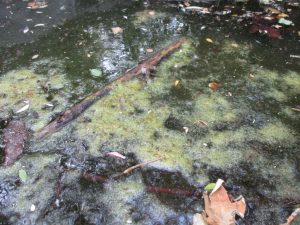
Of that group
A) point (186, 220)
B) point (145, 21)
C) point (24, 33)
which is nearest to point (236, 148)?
point (186, 220)

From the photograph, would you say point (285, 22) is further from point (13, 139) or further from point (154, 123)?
point (13, 139)

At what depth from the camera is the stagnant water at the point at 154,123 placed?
5.54 ft

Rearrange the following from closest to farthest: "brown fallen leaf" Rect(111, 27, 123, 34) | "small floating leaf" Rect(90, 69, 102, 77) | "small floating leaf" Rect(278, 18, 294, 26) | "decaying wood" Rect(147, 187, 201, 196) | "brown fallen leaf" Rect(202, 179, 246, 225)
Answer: "brown fallen leaf" Rect(202, 179, 246, 225) → "decaying wood" Rect(147, 187, 201, 196) → "small floating leaf" Rect(90, 69, 102, 77) → "brown fallen leaf" Rect(111, 27, 123, 34) → "small floating leaf" Rect(278, 18, 294, 26)

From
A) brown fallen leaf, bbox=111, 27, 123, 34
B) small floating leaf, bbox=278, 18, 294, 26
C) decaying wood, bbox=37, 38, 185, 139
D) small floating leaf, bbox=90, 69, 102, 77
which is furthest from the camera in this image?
small floating leaf, bbox=278, 18, 294, 26

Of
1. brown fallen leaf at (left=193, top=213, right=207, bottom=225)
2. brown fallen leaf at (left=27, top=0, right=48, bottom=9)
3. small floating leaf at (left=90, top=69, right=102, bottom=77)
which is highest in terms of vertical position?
brown fallen leaf at (left=27, top=0, right=48, bottom=9)

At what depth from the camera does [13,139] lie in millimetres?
2006

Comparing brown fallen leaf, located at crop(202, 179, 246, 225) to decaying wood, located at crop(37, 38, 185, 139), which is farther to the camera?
decaying wood, located at crop(37, 38, 185, 139)

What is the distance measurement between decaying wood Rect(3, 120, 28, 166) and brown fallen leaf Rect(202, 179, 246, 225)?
3.40 feet

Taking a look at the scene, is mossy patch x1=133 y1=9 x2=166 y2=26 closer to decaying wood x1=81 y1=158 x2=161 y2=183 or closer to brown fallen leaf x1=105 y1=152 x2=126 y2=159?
brown fallen leaf x1=105 y1=152 x2=126 y2=159

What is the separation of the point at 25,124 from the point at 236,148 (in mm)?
1240

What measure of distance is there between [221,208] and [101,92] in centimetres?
109

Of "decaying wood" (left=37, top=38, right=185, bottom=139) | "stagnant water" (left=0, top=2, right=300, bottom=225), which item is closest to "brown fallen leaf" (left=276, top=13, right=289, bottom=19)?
"stagnant water" (left=0, top=2, right=300, bottom=225)

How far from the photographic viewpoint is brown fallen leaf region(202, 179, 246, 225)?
1598 mm

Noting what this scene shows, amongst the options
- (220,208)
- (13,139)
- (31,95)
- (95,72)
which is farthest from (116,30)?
(220,208)
